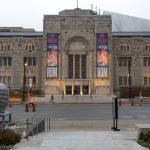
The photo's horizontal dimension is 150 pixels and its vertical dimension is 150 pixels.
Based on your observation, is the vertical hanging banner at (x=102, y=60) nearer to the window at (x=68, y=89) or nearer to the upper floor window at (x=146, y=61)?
the window at (x=68, y=89)

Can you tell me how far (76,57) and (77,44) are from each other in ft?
8.97

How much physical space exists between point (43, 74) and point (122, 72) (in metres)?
16.6

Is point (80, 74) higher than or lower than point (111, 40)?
lower

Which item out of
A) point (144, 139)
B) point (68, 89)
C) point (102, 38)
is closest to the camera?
point (144, 139)

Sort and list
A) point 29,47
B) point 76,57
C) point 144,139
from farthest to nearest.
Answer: point 29,47
point 76,57
point 144,139

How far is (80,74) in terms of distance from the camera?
103875 millimetres

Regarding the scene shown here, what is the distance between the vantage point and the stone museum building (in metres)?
103

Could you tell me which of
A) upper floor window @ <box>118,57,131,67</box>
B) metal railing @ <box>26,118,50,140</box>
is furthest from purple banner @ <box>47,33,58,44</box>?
metal railing @ <box>26,118,50,140</box>

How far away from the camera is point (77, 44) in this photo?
10538 centimetres

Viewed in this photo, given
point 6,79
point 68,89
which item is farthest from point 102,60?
point 6,79

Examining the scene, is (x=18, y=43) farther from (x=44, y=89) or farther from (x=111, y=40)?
(x=111, y=40)

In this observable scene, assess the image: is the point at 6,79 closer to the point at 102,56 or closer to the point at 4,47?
the point at 4,47

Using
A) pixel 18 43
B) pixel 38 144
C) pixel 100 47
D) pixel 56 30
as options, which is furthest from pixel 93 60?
pixel 38 144

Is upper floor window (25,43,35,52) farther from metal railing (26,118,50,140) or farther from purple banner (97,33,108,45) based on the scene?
metal railing (26,118,50,140)
